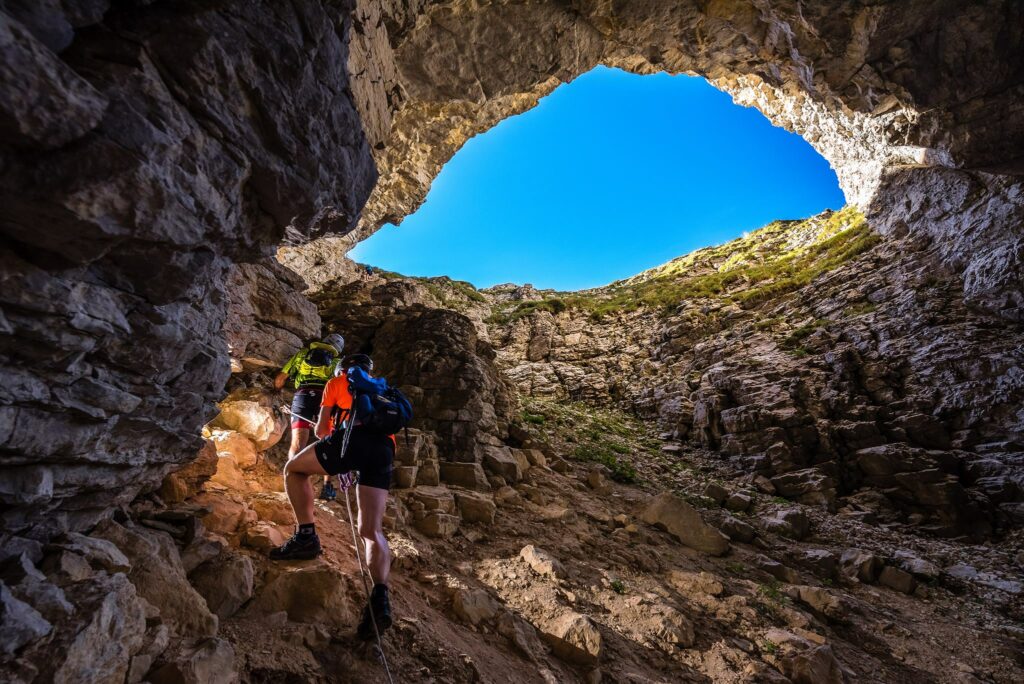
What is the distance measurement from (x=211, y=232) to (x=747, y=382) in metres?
18.9

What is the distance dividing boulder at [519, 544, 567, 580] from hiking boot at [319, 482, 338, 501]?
122 inches

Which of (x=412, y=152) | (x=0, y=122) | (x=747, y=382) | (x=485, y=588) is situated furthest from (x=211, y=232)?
(x=747, y=382)

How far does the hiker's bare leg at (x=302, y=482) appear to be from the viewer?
4828mm

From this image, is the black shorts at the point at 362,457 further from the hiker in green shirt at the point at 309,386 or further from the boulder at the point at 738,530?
the boulder at the point at 738,530

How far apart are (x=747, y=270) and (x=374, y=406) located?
29.6m

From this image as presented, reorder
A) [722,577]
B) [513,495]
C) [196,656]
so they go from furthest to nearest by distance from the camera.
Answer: [513,495], [722,577], [196,656]

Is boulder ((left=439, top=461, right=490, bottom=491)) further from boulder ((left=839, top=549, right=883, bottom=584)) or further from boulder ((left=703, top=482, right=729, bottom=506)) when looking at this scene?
boulder ((left=839, top=549, right=883, bottom=584))

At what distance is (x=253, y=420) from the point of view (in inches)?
275

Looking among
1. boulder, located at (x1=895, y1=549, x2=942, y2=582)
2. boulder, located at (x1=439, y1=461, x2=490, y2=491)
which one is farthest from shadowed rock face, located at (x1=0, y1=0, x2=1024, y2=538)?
boulder, located at (x1=895, y1=549, x2=942, y2=582)

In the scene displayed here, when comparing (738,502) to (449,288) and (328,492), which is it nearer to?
(328,492)

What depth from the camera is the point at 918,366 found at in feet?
48.6

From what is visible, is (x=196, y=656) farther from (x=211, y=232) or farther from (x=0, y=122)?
(x=0, y=122)

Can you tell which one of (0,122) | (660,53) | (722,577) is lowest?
(722,577)

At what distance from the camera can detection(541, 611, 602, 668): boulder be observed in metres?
4.84
